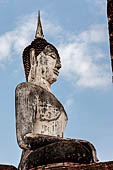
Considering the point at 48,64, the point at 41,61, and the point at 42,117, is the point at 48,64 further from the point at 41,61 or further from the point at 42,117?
the point at 42,117

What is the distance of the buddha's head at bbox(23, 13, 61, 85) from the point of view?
806 cm

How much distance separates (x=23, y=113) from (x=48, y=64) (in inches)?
64.9

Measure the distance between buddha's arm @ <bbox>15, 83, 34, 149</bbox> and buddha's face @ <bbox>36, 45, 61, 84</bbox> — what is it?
852mm

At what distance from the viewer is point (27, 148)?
20.6 ft

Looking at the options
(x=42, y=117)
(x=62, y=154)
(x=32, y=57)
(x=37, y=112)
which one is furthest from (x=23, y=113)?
(x=32, y=57)

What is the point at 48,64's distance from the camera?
8.14 m

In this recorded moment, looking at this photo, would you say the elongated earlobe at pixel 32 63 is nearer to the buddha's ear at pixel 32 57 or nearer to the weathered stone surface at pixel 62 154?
the buddha's ear at pixel 32 57

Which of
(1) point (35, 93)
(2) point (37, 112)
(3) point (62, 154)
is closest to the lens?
(3) point (62, 154)

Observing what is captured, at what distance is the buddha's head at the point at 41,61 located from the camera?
26.5 feet

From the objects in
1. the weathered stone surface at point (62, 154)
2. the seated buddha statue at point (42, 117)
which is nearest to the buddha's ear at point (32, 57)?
the seated buddha statue at point (42, 117)

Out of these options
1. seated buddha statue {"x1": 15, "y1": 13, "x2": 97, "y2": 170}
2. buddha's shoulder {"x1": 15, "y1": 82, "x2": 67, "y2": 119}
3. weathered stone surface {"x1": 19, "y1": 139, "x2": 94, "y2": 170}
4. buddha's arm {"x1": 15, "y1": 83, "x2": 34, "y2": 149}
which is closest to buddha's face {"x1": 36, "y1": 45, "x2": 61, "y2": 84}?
seated buddha statue {"x1": 15, "y1": 13, "x2": 97, "y2": 170}

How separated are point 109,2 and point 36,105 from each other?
2943 millimetres

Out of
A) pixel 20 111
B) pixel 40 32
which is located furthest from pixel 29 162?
pixel 40 32

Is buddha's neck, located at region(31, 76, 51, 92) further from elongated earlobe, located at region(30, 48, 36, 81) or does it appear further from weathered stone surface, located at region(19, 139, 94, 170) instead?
weathered stone surface, located at region(19, 139, 94, 170)
